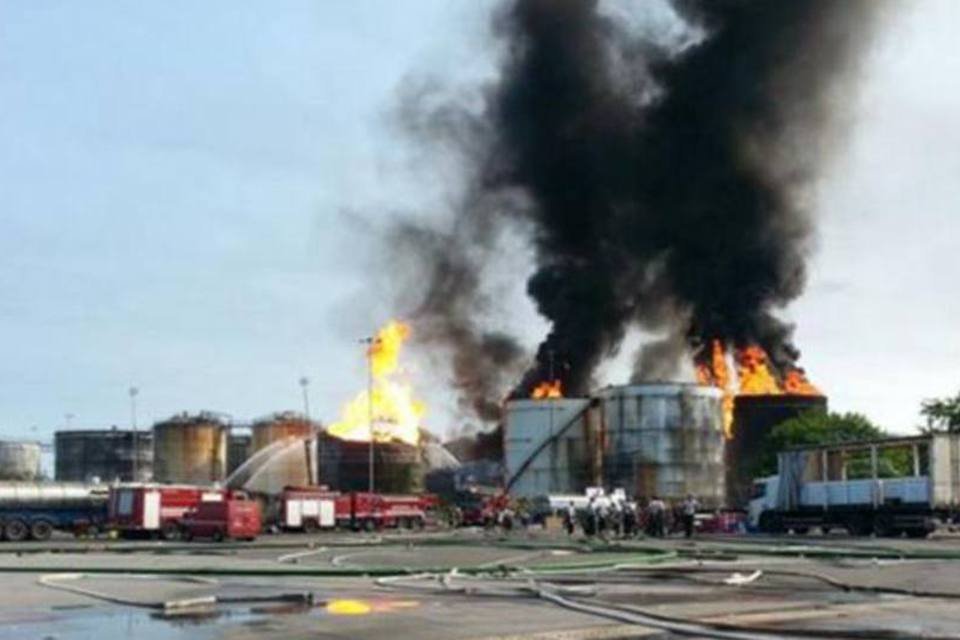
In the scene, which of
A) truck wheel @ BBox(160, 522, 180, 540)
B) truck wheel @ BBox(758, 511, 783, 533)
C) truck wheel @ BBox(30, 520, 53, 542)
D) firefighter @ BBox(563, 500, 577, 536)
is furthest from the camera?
truck wheel @ BBox(758, 511, 783, 533)

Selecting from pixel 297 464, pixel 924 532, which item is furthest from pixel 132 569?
pixel 297 464

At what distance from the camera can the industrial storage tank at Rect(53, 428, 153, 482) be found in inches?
5787

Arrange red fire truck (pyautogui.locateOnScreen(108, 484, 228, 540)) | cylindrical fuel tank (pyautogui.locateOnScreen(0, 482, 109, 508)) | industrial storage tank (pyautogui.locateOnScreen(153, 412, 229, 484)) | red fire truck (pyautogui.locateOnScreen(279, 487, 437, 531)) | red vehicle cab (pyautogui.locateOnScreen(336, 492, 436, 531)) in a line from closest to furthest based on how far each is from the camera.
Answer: red fire truck (pyautogui.locateOnScreen(108, 484, 228, 540)), cylindrical fuel tank (pyautogui.locateOnScreen(0, 482, 109, 508)), red fire truck (pyautogui.locateOnScreen(279, 487, 437, 531)), red vehicle cab (pyautogui.locateOnScreen(336, 492, 436, 531)), industrial storage tank (pyautogui.locateOnScreen(153, 412, 229, 484))

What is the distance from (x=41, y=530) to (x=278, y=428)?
73.9 meters

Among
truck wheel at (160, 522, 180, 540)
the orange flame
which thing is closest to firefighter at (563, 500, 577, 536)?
truck wheel at (160, 522, 180, 540)

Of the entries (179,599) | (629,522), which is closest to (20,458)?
(629,522)

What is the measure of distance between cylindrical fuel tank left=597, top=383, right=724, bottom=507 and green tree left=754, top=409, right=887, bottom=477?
4161mm

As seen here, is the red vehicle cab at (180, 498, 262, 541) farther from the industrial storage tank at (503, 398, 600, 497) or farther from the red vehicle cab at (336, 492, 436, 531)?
the industrial storage tank at (503, 398, 600, 497)

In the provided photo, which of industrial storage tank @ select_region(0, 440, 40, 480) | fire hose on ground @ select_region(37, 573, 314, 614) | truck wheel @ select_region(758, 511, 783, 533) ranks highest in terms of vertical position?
industrial storage tank @ select_region(0, 440, 40, 480)

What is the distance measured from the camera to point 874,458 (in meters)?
63.4

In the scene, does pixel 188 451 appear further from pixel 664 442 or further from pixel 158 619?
pixel 158 619

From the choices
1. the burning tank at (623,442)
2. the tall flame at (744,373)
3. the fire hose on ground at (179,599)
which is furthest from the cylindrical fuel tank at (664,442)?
the fire hose on ground at (179,599)

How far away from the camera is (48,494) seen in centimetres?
6944

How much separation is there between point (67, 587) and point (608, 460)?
3551 inches
